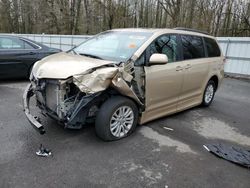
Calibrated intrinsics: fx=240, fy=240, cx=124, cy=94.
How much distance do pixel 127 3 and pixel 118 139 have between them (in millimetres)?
17330

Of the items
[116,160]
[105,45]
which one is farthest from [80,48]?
[116,160]

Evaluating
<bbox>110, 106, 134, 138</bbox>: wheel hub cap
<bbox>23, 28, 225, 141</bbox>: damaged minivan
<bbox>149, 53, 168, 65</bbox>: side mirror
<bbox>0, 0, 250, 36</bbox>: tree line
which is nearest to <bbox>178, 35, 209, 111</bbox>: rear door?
<bbox>23, 28, 225, 141</bbox>: damaged minivan

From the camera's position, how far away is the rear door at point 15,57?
6.54 metres

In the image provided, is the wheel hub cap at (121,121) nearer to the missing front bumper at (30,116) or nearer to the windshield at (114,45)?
the windshield at (114,45)

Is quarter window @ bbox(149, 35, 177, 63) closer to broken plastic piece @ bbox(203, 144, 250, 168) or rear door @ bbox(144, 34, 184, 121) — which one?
rear door @ bbox(144, 34, 184, 121)

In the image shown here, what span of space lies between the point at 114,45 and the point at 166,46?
902 millimetres

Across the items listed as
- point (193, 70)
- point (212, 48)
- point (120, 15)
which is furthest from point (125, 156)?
point (120, 15)

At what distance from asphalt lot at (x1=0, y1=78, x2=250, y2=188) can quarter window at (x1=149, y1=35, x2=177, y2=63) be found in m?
1.23

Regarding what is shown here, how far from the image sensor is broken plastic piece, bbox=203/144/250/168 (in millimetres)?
3218

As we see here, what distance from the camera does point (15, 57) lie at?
6.66 meters

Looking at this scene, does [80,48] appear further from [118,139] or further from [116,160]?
[116,160]

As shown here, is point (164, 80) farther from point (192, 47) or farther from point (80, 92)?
point (80, 92)

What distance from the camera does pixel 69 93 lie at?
10.5 ft

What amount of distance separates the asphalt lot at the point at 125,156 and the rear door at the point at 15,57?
7.88 feet
